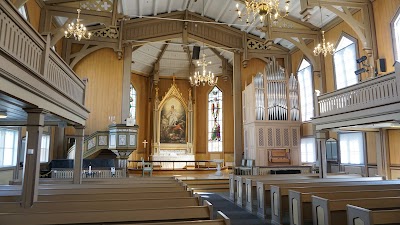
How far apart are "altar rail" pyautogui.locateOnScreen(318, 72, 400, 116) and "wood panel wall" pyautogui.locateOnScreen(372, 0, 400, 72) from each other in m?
2.63

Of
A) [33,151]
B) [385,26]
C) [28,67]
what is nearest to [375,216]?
[28,67]

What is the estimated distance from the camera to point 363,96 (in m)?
7.58

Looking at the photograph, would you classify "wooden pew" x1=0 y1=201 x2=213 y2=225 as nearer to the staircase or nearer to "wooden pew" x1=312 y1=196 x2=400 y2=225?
"wooden pew" x1=312 y1=196 x2=400 y2=225

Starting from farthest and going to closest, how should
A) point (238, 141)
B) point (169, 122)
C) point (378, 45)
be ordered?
point (169, 122), point (238, 141), point (378, 45)

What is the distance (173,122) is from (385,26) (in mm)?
13482

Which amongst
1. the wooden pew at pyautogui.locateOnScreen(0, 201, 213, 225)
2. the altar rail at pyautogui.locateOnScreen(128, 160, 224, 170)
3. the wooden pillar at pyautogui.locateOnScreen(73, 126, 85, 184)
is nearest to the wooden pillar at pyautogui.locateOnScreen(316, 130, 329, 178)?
the wooden pew at pyautogui.locateOnScreen(0, 201, 213, 225)

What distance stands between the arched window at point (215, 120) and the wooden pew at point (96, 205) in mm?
15850

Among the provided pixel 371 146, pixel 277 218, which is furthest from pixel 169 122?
pixel 277 218

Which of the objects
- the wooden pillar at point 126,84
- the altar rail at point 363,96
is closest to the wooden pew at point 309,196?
the altar rail at point 363,96

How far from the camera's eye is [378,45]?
10.5m

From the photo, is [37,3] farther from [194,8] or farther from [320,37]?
[320,37]

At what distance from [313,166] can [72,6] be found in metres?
12.3

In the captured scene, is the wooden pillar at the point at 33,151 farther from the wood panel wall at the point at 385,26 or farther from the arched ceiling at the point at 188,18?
the wood panel wall at the point at 385,26

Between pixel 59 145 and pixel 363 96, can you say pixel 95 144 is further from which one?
pixel 363 96
